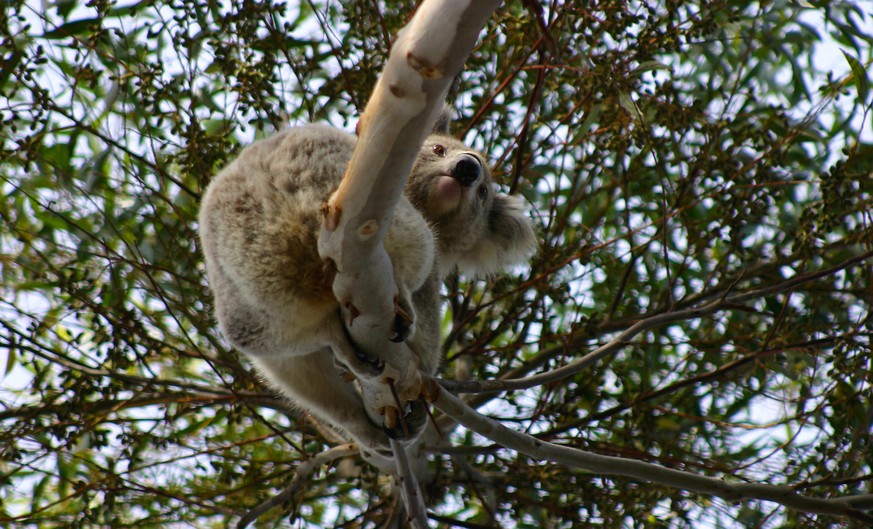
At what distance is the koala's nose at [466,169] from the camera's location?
3.15 metres

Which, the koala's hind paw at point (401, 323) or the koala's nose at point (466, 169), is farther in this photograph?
the koala's nose at point (466, 169)

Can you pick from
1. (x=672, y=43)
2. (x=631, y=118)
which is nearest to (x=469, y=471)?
(x=631, y=118)

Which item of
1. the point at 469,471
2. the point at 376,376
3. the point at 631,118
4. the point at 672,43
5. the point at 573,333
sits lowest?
the point at 376,376

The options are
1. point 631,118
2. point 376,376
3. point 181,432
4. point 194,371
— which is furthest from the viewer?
point 194,371

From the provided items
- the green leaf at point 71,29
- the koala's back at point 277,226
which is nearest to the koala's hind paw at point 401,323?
the koala's back at point 277,226

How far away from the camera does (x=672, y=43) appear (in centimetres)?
Result: 286

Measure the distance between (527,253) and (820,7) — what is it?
1.45 meters

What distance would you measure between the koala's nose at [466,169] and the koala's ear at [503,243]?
1.62 feet

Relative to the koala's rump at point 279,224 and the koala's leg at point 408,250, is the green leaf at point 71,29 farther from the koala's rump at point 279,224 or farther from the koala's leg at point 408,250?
the koala's leg at point 408,250

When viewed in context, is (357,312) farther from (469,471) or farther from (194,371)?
(194,371)

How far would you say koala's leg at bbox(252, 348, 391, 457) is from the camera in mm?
3010

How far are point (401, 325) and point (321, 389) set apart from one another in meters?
1.03

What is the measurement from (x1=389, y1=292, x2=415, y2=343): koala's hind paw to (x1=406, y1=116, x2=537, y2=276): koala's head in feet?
3.61

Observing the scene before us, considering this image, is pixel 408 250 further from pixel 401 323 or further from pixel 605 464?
pixel 605 464
